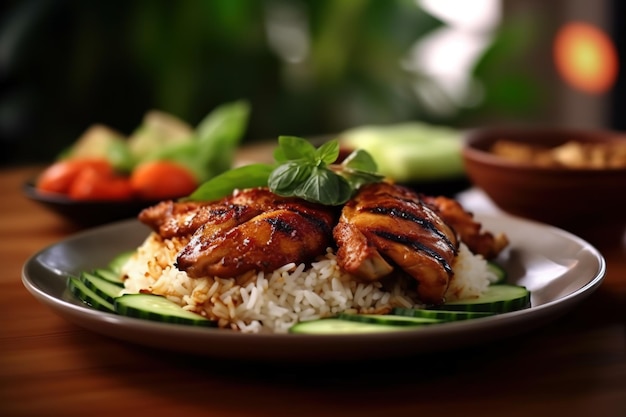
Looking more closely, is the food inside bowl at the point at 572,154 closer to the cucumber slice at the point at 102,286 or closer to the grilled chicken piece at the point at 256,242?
the grilled chicken piece at the point at 256,242

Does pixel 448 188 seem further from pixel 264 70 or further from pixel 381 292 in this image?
pixel 264 70

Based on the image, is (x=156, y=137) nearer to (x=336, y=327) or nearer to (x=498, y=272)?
(x=498, y=272)

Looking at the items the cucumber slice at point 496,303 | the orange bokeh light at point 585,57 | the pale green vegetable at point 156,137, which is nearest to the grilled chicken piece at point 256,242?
the cucumber slice at point 496,303

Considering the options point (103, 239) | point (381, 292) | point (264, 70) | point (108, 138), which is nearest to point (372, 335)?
point (381, 292)

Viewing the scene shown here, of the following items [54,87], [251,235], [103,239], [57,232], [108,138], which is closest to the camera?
[251,235]

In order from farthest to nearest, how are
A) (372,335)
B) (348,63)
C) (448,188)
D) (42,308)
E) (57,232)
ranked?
(348,63) → (448,188) → (57,232) → (42,308) → (372,335)

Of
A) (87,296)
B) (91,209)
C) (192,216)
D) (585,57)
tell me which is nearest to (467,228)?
(192,216)

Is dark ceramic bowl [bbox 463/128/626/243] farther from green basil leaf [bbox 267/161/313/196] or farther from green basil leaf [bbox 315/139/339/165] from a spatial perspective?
green basil leaf [bbox 267/161/313/196]
